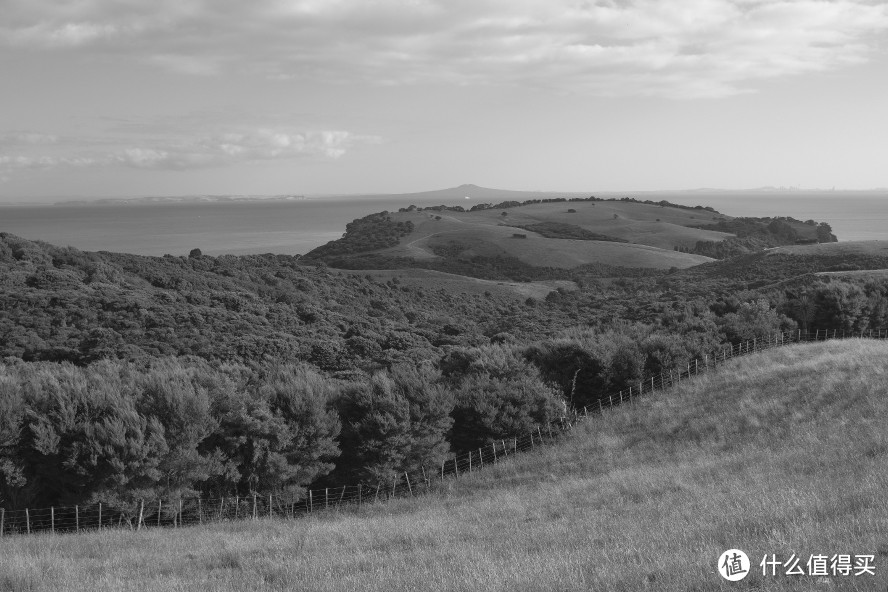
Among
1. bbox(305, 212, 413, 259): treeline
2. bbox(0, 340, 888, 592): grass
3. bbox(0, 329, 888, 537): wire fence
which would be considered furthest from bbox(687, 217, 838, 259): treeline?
bbox(0, 340, 888, 592): grass

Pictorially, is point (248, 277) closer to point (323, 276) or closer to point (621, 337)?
point (323, 276)

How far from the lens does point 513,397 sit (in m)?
22.1

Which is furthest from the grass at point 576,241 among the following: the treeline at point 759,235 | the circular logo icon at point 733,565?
the circular logo icon at point 733,565

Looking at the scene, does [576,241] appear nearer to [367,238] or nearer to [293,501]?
[367,238]

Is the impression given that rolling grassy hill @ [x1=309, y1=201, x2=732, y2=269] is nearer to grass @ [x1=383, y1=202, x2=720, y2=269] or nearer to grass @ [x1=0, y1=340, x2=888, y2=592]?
grass @ [x1=383, y1=202, x2=720, y2=269]

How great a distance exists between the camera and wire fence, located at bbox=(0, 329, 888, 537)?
15969 millimetres

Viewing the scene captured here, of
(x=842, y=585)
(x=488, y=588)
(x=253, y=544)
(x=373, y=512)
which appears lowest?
(x=373, y=512)

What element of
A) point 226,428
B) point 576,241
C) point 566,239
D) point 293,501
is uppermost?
point 566,239

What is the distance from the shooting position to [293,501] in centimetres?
1814

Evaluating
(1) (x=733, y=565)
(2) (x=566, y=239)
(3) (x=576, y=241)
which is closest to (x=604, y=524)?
(1) (x=733, y=565)

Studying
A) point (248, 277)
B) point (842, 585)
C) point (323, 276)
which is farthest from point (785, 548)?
point (323, 276)

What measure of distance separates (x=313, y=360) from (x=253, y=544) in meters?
20.6

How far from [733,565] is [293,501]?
12730mm

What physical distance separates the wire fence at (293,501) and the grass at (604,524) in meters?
0.82
